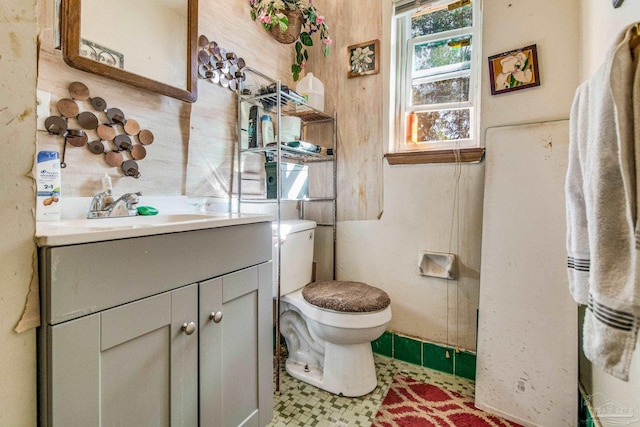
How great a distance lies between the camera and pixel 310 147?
1.71 meters

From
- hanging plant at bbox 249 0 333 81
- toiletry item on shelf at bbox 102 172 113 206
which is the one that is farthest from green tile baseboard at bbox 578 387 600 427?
hanging plant at bbox 249 0 333 81

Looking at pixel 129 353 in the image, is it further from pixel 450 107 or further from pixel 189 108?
pixel 450 107

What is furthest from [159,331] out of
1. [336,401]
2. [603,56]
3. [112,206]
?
[603,56]

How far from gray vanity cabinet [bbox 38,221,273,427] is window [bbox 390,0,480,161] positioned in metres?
1.19

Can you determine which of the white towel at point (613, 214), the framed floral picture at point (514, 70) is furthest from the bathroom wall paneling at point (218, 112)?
the white towel at point (613, 214)

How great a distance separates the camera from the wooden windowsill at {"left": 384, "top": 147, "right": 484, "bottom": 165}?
4.91 feet

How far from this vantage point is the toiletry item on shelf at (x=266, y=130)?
1586 mm

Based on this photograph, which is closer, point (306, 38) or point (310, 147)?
point (310, 147)

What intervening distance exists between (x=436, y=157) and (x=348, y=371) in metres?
1.18

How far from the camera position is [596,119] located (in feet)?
1.74

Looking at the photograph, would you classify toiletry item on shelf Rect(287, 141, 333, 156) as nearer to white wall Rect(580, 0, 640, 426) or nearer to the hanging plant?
the hanging plant

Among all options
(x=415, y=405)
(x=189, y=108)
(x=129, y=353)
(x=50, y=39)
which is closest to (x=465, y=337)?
(x=415, y=405)

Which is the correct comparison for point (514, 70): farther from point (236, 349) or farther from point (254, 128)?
point (236, 349)

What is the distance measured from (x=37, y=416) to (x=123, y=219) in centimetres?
60
